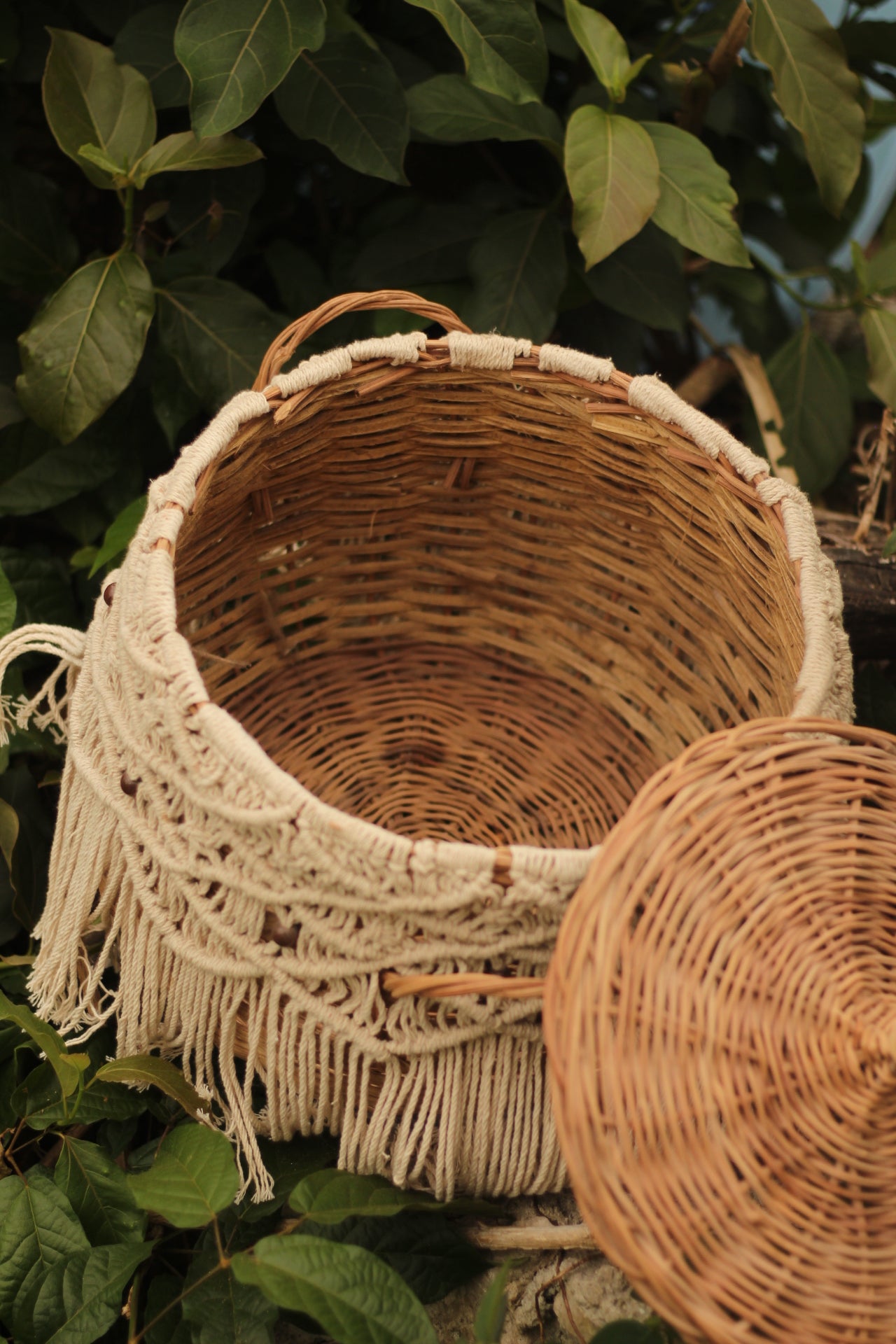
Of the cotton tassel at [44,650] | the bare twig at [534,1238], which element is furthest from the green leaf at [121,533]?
the bare twig at [534,1238]

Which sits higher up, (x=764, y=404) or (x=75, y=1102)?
(x=764, y=404)

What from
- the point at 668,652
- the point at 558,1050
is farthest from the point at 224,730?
the point at 668,652

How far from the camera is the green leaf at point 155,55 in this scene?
910 mm

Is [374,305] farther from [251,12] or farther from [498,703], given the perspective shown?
[498,703]

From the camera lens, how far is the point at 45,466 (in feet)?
3.19

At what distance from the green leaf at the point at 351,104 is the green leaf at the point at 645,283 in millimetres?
244

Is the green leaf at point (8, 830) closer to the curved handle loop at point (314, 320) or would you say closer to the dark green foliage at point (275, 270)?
the dark green foliage at point (275, 270)

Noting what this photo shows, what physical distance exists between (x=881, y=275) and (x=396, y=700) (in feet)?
2.10

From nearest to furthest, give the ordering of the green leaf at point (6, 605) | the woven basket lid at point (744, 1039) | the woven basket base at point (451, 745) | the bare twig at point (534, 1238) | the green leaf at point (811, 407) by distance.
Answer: the woven basket lid at point (744, 1039), the bare twig at point (534, 1238), the green leaf at point (6, 605), the woven basket base at point (451, 745), the green leaf at point (811, 407)

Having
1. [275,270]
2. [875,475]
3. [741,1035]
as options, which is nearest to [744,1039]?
[741,1035]

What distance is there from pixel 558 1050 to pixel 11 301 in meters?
0.87

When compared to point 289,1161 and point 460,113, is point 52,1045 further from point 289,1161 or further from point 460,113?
point 460,113

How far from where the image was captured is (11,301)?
0.98m

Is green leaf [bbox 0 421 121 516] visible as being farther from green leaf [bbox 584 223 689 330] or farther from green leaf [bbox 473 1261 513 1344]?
green leaf [bbox 473 1261 513 1344]
